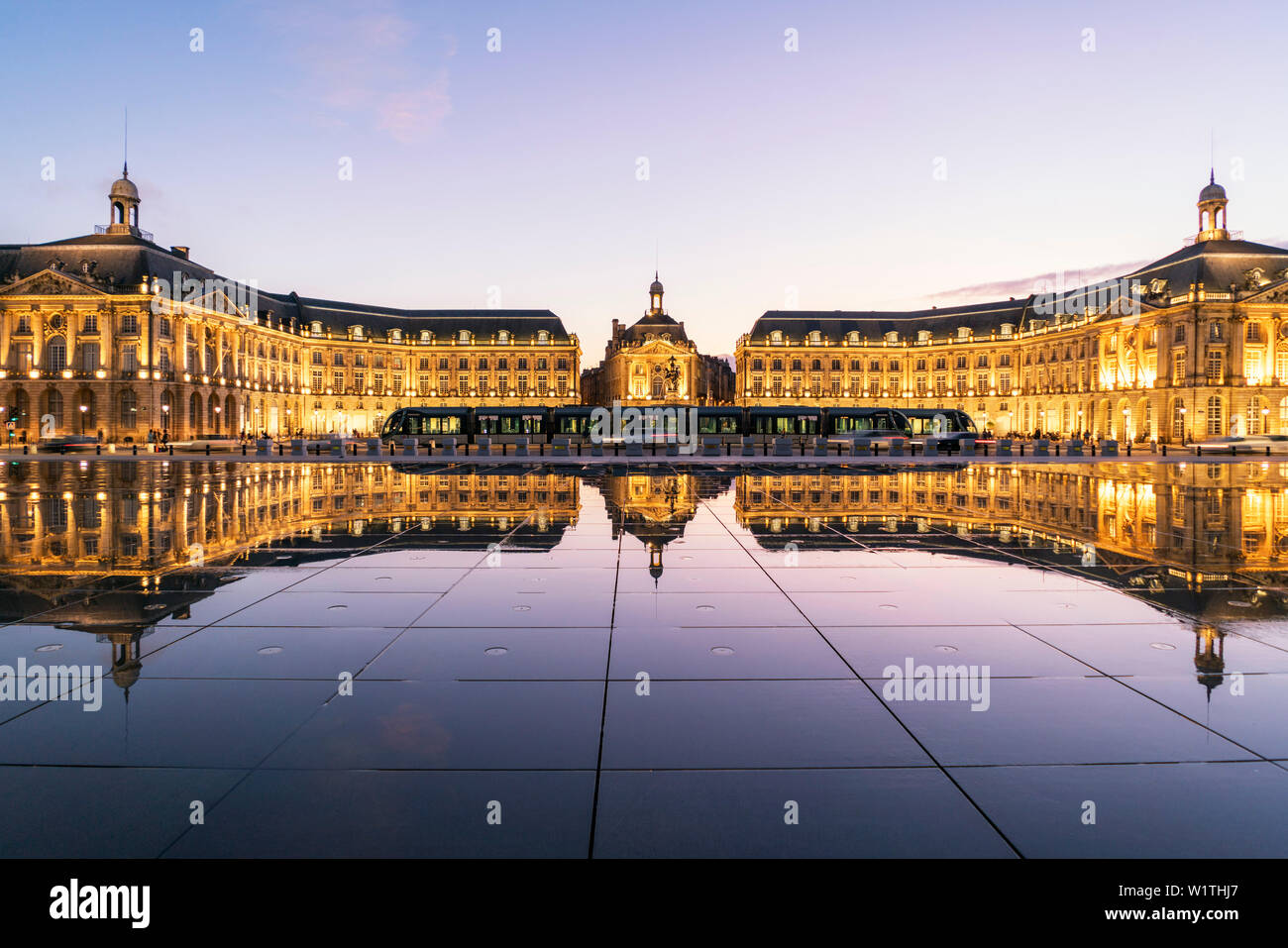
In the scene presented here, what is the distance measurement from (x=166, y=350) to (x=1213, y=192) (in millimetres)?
121559

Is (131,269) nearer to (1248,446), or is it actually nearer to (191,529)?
(191,529)

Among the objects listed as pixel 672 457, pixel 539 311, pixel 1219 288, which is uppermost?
pixel 539 311

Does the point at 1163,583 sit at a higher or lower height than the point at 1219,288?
lower

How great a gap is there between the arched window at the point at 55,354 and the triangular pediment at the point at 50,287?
4.94 meters

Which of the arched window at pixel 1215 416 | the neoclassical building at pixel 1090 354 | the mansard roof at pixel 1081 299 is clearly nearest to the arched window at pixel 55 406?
the neoclassical building at pixel 1090 354

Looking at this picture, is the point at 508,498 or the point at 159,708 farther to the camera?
the point at 508,498

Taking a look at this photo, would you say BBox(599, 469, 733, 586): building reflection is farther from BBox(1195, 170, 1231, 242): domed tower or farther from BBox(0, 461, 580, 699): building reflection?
BBox(1195, 170, 1231, 242): domed tower

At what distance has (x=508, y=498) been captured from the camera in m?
21.2

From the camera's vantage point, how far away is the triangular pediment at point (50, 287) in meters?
79.8

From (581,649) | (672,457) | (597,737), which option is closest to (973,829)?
(597,737)

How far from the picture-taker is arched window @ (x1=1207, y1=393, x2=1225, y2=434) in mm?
80188
